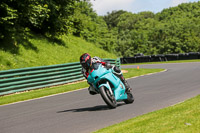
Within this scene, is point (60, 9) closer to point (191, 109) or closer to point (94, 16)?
point (191, 109)

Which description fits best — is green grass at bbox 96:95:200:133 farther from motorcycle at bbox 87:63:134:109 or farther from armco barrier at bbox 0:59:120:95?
armco barrier at bbox 0:59:120:95

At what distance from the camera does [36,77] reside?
18281 mm

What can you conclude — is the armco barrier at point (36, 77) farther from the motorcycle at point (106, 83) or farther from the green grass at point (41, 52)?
the motorcycle at point (106, 83)

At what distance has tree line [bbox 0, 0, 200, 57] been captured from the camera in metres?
22.5

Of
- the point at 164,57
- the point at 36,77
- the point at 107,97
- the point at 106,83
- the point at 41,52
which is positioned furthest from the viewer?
the point at 164,57

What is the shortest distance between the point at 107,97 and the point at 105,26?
8801 centimetres

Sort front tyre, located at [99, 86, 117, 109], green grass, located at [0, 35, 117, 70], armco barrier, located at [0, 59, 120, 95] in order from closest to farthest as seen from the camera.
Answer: front tyre, located at [99, 86, 117, 109] → armco barrier, located at [0, 59, 120, 95] → green grass, located at [0, 35, 117, 70]

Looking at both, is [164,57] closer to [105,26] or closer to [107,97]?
[107,97]

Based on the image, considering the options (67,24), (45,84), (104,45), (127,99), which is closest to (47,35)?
(67,24)

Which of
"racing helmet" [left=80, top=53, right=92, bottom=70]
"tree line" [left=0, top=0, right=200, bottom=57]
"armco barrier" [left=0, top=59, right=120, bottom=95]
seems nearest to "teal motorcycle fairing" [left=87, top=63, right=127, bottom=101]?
"racing helmet" [left=80, top=53, right=92, bottom=70]

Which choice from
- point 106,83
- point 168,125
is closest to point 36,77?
point 106,83

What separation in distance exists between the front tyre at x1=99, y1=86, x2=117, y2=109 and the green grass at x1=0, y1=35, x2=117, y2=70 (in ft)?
44.3

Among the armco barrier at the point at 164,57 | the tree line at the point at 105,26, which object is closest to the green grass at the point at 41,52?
the tree line at the point at 105,26

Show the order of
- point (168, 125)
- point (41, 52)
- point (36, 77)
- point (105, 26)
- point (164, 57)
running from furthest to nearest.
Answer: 1. point (105, 26)
2. point (164, 57)
3. point (41, 52)
4. point (36, 77)
5. point (168, 125)
